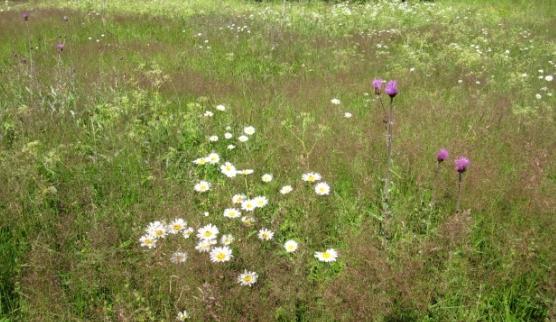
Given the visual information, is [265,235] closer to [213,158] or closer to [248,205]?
[248,205]

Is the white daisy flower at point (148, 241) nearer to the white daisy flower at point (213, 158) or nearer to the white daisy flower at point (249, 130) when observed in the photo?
the white daisy flower at point (213, 158)

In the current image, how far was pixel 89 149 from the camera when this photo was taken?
3580 mm

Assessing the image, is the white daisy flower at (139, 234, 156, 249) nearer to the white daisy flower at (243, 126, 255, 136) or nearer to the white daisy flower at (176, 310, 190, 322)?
the white daisy flower at (176, 310, 190, 322)

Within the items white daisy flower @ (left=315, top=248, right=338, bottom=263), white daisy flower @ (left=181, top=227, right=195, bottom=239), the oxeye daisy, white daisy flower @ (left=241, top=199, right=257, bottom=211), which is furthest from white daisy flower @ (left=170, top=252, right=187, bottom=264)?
the oxeye daisy

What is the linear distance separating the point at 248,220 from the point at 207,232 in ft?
0.81

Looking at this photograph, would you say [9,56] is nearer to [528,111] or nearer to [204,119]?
[204,119]

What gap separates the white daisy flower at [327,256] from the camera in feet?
7.44

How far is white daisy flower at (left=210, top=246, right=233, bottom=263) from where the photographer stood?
2199 millimetres

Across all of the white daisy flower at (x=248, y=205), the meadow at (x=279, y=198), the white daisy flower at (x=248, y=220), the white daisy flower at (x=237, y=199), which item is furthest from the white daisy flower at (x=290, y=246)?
the white daisy flower at (x=237, y=199)

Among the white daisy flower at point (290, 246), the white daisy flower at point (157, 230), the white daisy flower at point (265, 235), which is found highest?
the white daisy flower at point (157, 230)

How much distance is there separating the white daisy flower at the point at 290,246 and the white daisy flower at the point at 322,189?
529mm

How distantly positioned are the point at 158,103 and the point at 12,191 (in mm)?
2059

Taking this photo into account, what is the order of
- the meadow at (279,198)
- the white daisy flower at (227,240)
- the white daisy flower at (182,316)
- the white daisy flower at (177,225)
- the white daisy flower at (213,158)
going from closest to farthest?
the white daisy flower at (182,316) < the meadow at (279,198) < the white daisy flower at (227,240) < the white daisy flower at (177,225) < the white daisy flower at (213,158)

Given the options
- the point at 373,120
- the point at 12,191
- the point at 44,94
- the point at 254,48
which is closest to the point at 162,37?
the point at 254,48
